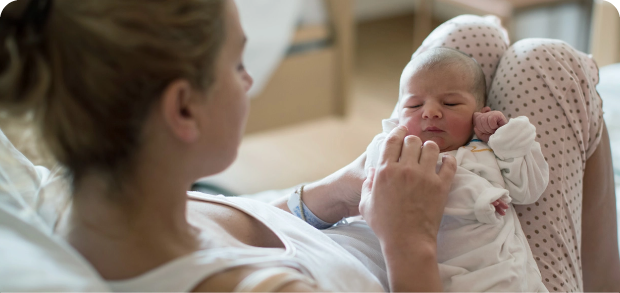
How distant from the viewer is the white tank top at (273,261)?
2.35 ft

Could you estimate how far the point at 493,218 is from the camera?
93 cm

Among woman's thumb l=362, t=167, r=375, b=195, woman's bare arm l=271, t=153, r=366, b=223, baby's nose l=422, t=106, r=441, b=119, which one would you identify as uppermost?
baby's nose l=422, t=106, r=441, b=119

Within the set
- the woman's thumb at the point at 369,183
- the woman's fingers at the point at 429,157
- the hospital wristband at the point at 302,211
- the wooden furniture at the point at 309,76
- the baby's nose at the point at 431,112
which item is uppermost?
the baby's nose at the point at 431,112

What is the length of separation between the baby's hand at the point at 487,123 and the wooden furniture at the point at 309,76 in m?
1.59

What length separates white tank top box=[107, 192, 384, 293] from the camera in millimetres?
715

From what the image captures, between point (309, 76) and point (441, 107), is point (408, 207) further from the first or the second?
point (309, 76)

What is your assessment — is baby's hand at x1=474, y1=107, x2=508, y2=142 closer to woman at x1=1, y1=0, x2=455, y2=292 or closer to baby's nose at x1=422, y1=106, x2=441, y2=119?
baby's nose at x1=422, y1=106, x2=441, y2=119

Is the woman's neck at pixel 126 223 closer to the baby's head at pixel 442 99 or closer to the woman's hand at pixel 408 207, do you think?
the woman's hand at pixel 408 207

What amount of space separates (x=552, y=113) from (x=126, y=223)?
0.82 meters

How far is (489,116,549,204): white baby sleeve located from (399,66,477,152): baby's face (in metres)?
0.09

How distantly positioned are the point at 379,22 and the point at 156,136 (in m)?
3.81

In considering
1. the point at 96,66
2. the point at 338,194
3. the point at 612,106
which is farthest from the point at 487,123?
the point at 612,106

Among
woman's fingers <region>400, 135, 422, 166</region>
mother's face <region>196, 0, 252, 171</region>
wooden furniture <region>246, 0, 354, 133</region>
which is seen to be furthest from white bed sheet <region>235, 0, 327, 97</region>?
mother's face <region>196, 0, 252, 171</region>

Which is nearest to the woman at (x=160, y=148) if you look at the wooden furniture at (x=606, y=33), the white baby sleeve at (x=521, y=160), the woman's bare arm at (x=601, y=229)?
the white baby sleeve at (x=521, y=160)
